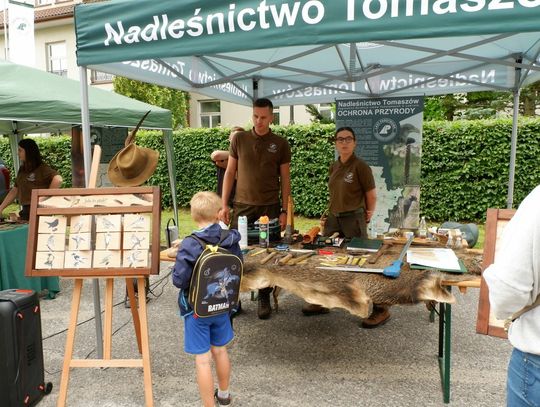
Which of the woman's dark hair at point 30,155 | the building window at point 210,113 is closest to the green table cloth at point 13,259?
the woman's dark hair at point 30,155

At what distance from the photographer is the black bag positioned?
222cm

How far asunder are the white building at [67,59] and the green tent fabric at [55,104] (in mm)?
11905

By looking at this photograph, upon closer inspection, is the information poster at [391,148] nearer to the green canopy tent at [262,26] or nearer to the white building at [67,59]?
the green canopy tent at [262,26]

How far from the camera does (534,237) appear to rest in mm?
1105

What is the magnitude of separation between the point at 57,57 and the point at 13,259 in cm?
1717

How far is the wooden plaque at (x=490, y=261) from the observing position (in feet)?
6.49

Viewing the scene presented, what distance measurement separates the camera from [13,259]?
4.46 m

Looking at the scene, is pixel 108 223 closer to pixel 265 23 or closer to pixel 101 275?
pixel 101 275

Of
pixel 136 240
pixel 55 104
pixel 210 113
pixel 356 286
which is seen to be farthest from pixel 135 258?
pixel 210 113

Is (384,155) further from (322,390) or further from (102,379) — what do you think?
(102,379)

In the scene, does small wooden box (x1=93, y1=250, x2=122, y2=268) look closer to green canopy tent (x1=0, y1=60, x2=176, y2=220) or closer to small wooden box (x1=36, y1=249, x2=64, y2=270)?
small wooden box (x1=36, y1=249, x2=64, y2=270)

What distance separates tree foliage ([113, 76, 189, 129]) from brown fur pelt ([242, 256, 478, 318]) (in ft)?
38.2

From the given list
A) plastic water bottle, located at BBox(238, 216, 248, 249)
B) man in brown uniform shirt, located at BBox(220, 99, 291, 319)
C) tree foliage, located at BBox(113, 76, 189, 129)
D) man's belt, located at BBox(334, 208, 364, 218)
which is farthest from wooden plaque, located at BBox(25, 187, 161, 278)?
tree foliage, located at BBox(113, 76, 189, 129)

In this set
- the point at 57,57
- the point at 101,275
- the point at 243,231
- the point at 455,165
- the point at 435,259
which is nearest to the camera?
the point at 101,275
